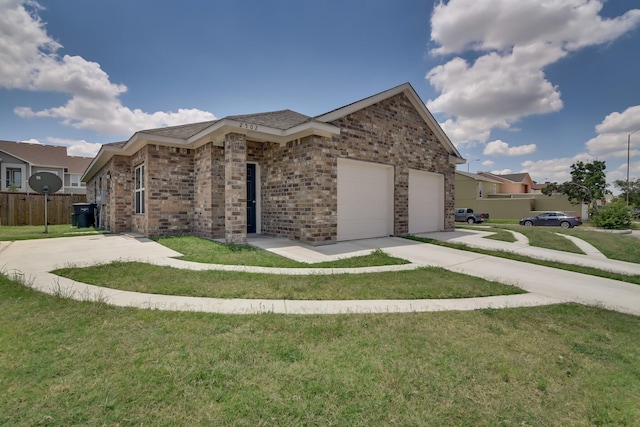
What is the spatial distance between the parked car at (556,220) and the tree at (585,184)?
1184 centimetres

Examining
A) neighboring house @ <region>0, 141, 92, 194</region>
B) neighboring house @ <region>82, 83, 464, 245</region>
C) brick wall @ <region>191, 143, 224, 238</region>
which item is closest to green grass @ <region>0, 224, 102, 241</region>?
neighboring house @ <region>82, 83, 464, 245</region>

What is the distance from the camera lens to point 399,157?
11547 mm

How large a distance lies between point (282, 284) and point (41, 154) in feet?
122

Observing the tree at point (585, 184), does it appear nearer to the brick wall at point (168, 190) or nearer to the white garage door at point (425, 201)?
the white garage door at point (425, 201)

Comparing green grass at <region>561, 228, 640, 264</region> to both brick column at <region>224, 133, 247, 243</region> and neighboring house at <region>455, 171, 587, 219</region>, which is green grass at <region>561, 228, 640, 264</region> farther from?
neighboring house at <region>455, 171, 587, 219</region>

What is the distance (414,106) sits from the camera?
12.3 m

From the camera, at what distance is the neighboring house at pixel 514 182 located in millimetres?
43281

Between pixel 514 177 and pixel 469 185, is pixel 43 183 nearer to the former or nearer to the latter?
pixel 469 185

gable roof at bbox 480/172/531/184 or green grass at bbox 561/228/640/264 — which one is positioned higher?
gable roof at bbox 480/172/531/184

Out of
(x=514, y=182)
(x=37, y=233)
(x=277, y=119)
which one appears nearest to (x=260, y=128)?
(x=277, y=119)

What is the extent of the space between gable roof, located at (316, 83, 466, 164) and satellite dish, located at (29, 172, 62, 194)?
517 inches

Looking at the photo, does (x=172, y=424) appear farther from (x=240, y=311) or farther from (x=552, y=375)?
(x=552, y=375)

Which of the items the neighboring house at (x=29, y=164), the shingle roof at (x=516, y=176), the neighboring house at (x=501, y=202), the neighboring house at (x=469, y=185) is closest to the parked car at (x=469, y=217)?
the neighboring house at (x=501, y=202)

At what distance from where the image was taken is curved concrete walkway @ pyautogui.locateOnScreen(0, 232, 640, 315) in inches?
166
